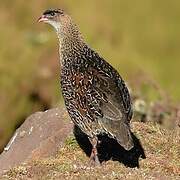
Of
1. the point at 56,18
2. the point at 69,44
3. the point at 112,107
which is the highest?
the point at 56,18

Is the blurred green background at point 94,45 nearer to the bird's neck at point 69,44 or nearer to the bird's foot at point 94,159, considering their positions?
the bird's neck at point 69,44

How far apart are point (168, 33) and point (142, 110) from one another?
6110 mm

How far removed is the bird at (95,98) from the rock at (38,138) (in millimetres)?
880

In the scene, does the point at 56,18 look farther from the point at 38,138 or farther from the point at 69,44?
the point at 38,138

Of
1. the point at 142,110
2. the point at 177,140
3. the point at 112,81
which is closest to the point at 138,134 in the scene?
the point at 177,140

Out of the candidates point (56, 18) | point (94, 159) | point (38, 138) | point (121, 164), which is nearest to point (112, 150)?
point (121, 164)

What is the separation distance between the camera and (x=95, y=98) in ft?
33.6

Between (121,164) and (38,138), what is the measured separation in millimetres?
1582

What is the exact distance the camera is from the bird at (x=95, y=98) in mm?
10156

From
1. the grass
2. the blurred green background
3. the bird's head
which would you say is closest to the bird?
the grass

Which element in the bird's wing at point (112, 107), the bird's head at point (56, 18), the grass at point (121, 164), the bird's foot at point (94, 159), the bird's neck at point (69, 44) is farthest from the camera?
the bird's head at point (56, 18)

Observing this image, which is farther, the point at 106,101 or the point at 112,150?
the point at 112,150

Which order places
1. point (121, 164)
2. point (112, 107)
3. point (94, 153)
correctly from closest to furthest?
point (112, 107) < point (94, 153) < point (121, 164)

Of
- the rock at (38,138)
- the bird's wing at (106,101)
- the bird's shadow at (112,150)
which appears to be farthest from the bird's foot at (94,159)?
the rock at (38,138)
